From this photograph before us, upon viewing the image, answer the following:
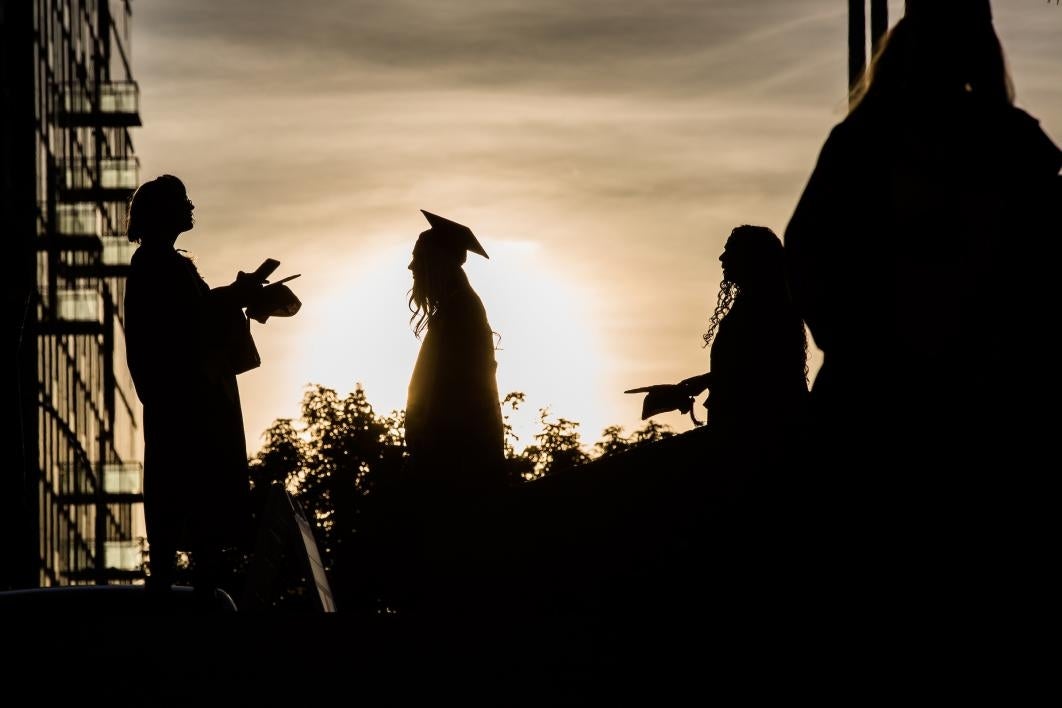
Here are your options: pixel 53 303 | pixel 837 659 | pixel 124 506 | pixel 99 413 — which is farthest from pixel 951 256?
pixel 124 506

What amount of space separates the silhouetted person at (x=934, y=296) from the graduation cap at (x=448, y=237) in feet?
12.2

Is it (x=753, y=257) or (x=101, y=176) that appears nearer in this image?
(x=753, y=257)

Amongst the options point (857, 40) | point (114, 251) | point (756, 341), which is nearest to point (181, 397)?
point (756, 341)

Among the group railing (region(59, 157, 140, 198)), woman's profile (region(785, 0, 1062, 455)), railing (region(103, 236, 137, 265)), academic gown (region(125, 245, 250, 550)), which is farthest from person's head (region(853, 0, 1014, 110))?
railing (region(103, 236, 137, 265))

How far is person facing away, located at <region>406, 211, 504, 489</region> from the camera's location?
7266 mm

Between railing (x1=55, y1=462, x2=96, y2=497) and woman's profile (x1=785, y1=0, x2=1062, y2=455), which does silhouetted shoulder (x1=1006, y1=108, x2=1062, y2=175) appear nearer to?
woman's profile (x1=785, y1=0, x2=1062, y2=455)

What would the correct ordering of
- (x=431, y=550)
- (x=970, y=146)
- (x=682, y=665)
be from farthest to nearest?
(x=431, y=550)
(x=682, y=665)
(x=970, y=146)

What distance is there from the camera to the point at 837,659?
3.70m

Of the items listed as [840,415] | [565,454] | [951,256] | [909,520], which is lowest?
[909,520]

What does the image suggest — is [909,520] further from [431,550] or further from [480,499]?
[480,499]

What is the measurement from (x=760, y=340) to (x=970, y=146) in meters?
3.69

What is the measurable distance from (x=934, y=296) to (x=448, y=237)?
4046mm

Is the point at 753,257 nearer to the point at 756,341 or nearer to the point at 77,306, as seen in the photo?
the point at 756,341

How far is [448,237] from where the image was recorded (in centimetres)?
731
